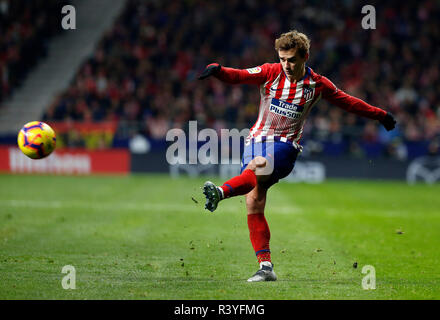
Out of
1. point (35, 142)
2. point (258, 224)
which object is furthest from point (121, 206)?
point (258, 224)

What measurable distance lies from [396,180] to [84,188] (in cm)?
1068

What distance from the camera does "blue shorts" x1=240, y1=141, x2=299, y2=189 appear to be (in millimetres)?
6418

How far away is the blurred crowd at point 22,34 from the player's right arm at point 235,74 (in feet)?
67.7

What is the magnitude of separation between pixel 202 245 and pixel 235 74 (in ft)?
10.8

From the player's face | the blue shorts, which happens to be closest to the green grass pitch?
the blue shorts

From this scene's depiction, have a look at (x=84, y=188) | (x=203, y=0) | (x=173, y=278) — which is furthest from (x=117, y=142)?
(x=173, y=278)

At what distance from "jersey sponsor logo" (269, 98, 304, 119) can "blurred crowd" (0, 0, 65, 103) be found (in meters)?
20.6

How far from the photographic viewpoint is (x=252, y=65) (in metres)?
24.5

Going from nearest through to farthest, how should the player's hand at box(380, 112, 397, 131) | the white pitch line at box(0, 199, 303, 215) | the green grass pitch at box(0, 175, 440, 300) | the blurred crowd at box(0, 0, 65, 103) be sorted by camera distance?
1. the green grass pitch at box(0, 175, 440, 300)
2. the player's hand at box(380, 112, 397, 131)
3. the white pitch line at box(0, 199, 303, 215)
4. the blurred crowd at box(0, 0, 65, 103)

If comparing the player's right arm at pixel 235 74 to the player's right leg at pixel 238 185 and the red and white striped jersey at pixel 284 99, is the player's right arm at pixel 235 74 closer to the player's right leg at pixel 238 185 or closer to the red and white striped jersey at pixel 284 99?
the red and white striped jersey at pixel 284 99

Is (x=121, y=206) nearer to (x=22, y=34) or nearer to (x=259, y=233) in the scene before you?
(x=259, y=233)

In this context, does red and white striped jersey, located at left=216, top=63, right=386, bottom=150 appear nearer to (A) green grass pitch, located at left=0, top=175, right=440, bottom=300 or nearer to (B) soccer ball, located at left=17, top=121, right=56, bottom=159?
(A) green grass pitch, located at left=0, top=175, right=440, bottom=300

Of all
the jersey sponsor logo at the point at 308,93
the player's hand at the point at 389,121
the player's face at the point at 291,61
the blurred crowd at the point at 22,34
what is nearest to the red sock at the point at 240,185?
the jersey sponsor logo at the point at 308,93

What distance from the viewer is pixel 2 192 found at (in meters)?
15.5
